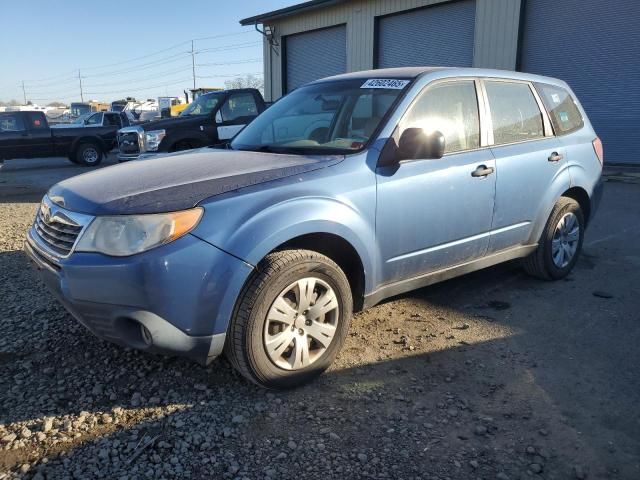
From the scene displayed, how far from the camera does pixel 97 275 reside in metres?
2.57

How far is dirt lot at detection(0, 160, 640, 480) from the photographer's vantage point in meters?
2.42

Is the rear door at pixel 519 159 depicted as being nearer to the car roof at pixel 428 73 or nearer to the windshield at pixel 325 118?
the car roof at pixel 428 73

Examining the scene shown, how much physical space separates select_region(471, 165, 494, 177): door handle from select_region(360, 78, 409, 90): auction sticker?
76cm

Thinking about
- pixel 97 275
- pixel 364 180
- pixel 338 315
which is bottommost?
pixel 338 315

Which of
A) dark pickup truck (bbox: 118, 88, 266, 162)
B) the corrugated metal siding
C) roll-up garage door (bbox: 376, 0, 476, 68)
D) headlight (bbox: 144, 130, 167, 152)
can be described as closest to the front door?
dark pickup truck (bbox: 118, 88, 266, 162)

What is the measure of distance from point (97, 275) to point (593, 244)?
5478 millimetres

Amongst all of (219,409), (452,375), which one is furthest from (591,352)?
(219,409)

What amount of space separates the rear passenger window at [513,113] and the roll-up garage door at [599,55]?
29.9 ft

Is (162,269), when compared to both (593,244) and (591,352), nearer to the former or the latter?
(591,352)

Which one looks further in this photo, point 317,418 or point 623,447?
point 317,418

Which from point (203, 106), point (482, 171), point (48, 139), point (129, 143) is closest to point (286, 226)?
point (482, 171)

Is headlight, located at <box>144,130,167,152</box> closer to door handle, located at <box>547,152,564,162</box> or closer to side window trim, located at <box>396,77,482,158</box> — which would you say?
side window trim, located at <box>396,77,482,158</box>

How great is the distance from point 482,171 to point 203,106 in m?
7.99

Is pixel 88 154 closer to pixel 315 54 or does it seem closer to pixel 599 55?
pixel 315 54
